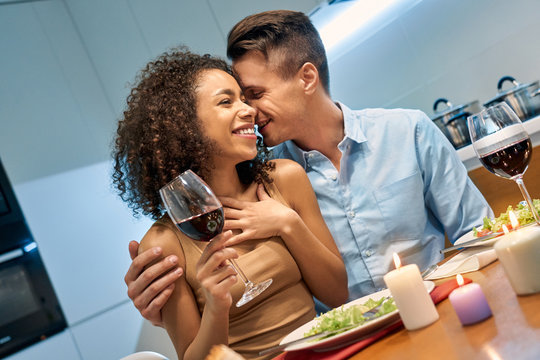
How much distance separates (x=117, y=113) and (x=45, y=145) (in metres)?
0.62

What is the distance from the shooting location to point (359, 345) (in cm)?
83

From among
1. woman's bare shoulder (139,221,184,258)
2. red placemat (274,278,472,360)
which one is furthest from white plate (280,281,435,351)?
woman's bare shoulder (139,221,184,258)

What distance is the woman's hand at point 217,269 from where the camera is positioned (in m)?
1.04

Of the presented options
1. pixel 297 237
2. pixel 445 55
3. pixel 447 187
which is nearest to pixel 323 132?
pixel 447 187

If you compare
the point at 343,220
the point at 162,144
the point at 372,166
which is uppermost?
the point at 162,144

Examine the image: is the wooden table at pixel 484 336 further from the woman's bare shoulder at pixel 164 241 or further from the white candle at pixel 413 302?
the woman's bare shoulder at pixel 164 241

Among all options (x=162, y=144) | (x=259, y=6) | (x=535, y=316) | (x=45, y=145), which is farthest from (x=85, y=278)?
(x=535, y=316)

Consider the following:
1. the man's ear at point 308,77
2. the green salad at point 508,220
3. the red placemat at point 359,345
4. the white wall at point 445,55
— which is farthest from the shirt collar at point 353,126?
the white wall at point 445,55

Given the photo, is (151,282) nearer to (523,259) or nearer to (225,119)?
(225,119)

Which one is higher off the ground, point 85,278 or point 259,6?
point 259,6

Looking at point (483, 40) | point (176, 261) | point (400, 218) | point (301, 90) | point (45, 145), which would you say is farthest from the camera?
point (45, 145)

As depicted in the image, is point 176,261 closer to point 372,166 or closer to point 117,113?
point 372,166

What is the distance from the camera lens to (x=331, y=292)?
1.51 metres

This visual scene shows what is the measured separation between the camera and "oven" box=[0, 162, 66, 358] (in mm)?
3184
